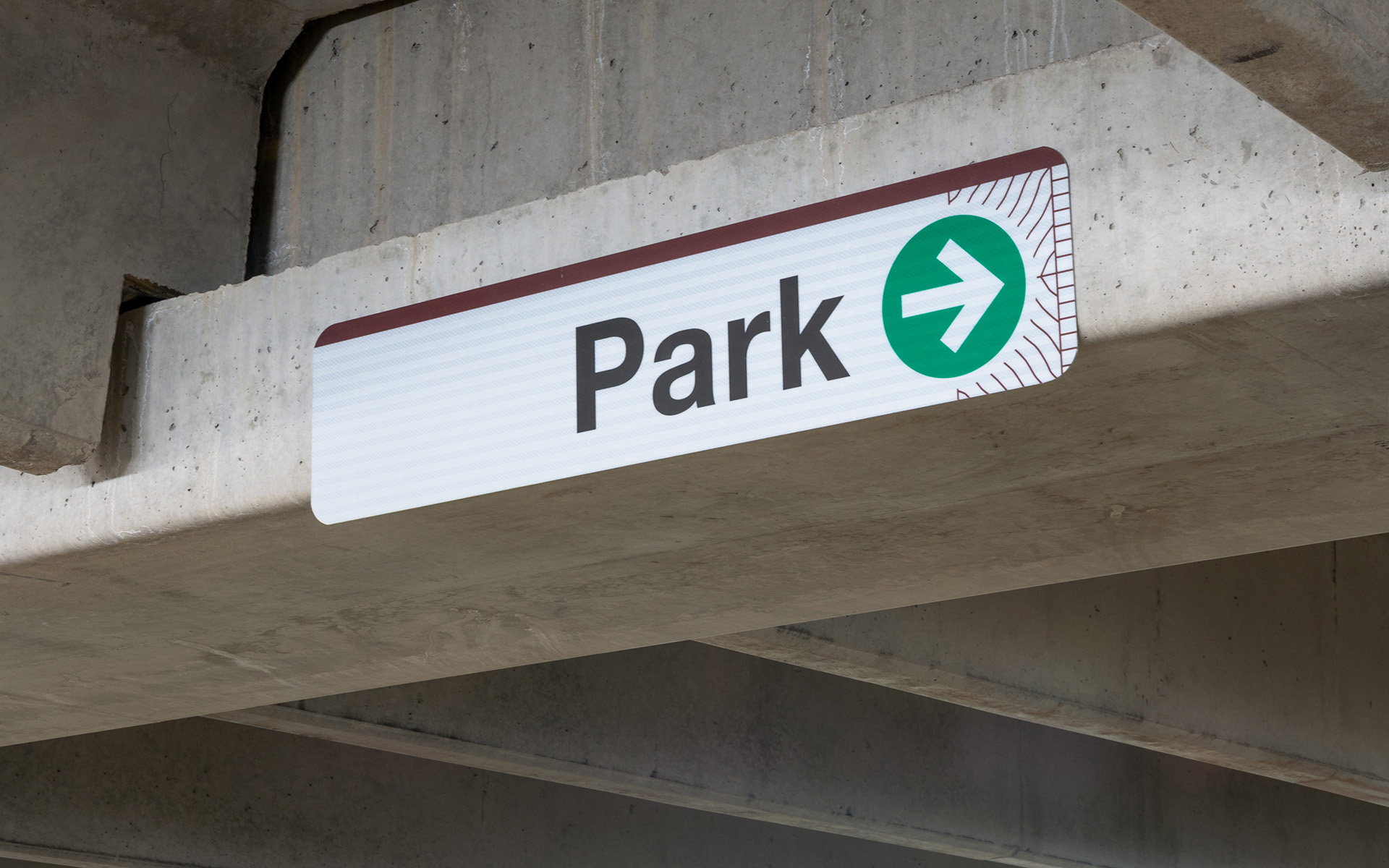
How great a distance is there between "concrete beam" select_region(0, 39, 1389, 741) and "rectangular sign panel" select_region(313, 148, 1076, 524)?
0.09 m

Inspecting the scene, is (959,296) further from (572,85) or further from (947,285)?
(572,85)

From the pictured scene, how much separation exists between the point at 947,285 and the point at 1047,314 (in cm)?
20

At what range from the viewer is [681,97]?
4.23 m

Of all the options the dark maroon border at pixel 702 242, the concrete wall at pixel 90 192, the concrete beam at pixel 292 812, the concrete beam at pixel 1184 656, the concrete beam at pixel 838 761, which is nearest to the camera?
the dark maroon border at pixel 702 242

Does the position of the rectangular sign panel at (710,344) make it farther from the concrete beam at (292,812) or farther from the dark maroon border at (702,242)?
the concrete beam at (292,812)

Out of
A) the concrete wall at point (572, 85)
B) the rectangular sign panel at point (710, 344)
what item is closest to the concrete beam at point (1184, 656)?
the concrete wall at point (572, 85)

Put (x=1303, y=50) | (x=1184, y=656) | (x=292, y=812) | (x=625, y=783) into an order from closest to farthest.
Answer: (x=1303, y=50)
(x=1184, y=656)
(x=625, y=783)
(x=292, y=812)

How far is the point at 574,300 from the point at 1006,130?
Answer: 40.9 inches

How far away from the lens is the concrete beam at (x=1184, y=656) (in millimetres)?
6496

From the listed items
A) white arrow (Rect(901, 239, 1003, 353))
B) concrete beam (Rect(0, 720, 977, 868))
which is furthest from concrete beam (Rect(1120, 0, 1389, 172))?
concrete beam (Rect(0, 720, 977, 868))

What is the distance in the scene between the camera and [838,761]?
9422mm

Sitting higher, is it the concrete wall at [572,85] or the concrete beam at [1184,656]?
the concrete wall at [572,85]

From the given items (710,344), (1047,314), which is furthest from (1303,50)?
(710,344)

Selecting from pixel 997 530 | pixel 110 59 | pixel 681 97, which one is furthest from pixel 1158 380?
pixel 110 59
